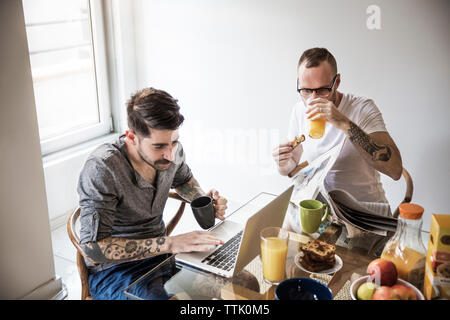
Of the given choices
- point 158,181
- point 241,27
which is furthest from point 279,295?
point 241,27

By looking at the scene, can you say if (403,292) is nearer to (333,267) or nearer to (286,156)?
(333,267)

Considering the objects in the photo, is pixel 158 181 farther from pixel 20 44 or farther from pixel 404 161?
pixel 404 161

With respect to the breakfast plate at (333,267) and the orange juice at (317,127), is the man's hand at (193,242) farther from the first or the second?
the orange juice at (317,127)

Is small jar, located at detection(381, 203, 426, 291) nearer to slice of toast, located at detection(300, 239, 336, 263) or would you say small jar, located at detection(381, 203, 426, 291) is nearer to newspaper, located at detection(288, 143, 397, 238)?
slice of toast, located at detection(300, 239, 336, 263)

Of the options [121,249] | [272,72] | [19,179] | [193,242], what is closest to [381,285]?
[193,242]

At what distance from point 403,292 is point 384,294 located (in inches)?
2.0

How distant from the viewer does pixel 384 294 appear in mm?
1230

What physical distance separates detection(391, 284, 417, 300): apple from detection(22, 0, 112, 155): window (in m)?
2.52

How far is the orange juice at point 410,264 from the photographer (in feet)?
4.38

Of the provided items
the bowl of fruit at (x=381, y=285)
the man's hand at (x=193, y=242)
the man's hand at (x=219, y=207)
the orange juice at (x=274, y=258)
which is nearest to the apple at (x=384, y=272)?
the bowl of fruit at (x=381, y=285)

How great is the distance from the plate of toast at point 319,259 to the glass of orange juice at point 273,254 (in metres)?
0.08

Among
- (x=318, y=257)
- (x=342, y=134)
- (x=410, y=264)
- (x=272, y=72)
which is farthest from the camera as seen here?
(x=272, y=72)

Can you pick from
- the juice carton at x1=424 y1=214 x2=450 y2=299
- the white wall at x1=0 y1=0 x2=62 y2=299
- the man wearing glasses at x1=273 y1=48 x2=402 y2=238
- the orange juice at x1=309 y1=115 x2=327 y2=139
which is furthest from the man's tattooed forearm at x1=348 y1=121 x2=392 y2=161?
the white wall at x1=0 y1=0 x2=62 y2=299

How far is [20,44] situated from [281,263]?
5.02ft
